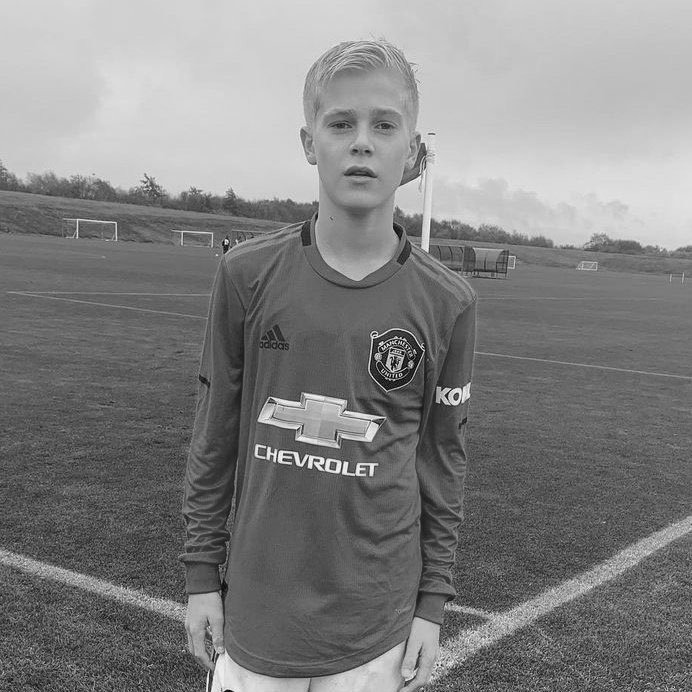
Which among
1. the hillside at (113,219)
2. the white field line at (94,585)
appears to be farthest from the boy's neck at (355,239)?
Answer: the hillside at (113,219)

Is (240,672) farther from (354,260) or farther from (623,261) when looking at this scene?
(623,261)

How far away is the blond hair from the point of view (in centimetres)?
169

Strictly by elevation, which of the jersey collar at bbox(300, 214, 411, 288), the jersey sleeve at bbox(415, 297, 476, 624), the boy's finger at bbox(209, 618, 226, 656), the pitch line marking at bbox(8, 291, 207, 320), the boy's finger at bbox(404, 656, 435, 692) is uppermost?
the jersey collar at bbox(300, 214, 411, 288)

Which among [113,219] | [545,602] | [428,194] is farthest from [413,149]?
[113,219]

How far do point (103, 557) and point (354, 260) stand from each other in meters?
3.16

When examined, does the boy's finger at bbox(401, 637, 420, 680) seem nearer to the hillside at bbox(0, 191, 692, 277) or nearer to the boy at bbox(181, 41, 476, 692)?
the boy at bbox(181, 41, 476, 692)

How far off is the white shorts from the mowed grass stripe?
166cm

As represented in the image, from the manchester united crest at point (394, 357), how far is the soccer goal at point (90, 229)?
67048 millimetres

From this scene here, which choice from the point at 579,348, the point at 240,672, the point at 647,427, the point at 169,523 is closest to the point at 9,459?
the point at 169,523

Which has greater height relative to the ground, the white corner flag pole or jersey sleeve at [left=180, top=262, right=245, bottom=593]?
the white corner flag pole

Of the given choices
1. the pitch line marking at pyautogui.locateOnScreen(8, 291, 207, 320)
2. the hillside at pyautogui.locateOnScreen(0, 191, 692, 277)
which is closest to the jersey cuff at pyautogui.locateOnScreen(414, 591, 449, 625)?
the pitch line marking at pyautogui.locateOnScreen(8, 291, 207, 320)

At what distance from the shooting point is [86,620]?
3.61 m

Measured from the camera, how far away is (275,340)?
5.70ft

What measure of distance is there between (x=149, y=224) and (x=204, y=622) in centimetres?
7962
